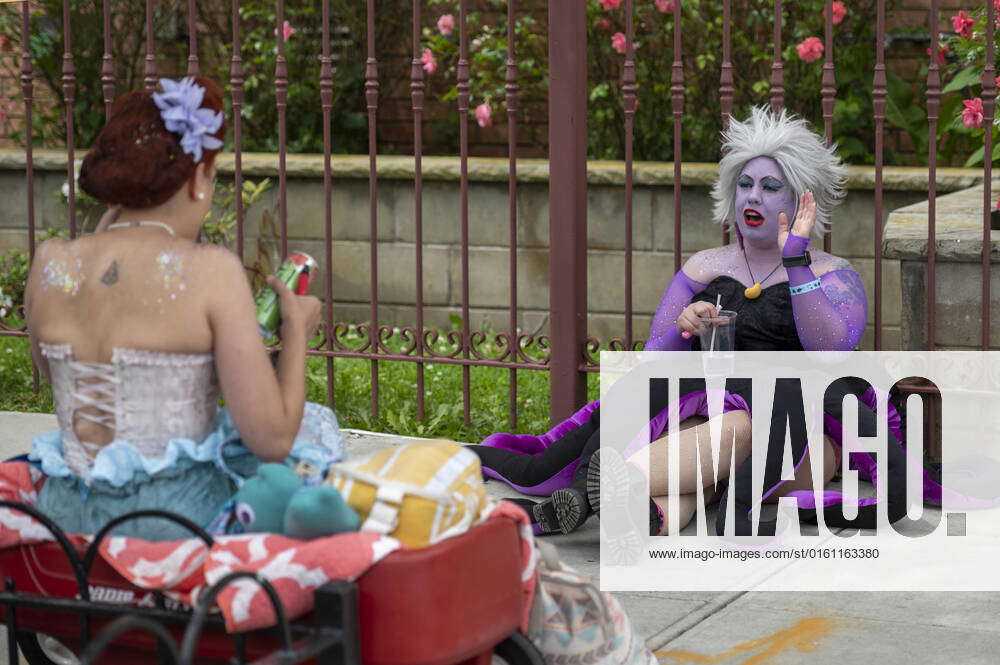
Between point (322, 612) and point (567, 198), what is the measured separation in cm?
301

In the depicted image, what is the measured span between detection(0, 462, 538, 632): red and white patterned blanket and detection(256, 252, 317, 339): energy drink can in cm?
46

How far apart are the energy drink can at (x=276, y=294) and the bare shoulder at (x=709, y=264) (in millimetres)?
1972

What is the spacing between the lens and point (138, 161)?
113 inches

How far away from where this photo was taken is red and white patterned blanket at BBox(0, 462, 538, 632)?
8.48 ft

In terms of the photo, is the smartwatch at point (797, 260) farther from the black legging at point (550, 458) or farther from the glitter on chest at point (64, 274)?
the glitter on chest at point (64, 274)

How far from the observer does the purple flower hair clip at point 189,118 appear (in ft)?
9.48

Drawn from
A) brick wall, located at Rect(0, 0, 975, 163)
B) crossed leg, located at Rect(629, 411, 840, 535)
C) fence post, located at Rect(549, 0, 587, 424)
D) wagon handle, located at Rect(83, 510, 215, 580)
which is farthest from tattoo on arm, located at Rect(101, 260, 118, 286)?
brick wall, located at Rect(0, 0, 975, 163)

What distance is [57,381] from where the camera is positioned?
9.87ft

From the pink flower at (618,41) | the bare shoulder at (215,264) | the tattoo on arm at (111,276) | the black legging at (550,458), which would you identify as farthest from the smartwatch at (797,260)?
the pink flower at (618,41)

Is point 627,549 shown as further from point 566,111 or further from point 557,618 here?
point 566,111

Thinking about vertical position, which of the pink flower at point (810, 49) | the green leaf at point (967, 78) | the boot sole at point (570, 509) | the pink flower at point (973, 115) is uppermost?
the pink flower at point (810, 49)

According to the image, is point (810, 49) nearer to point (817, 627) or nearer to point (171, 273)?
point (817, 627)

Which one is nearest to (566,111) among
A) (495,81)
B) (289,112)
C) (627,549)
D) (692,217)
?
(627,549)

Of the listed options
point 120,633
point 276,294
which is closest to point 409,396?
point 276,294
